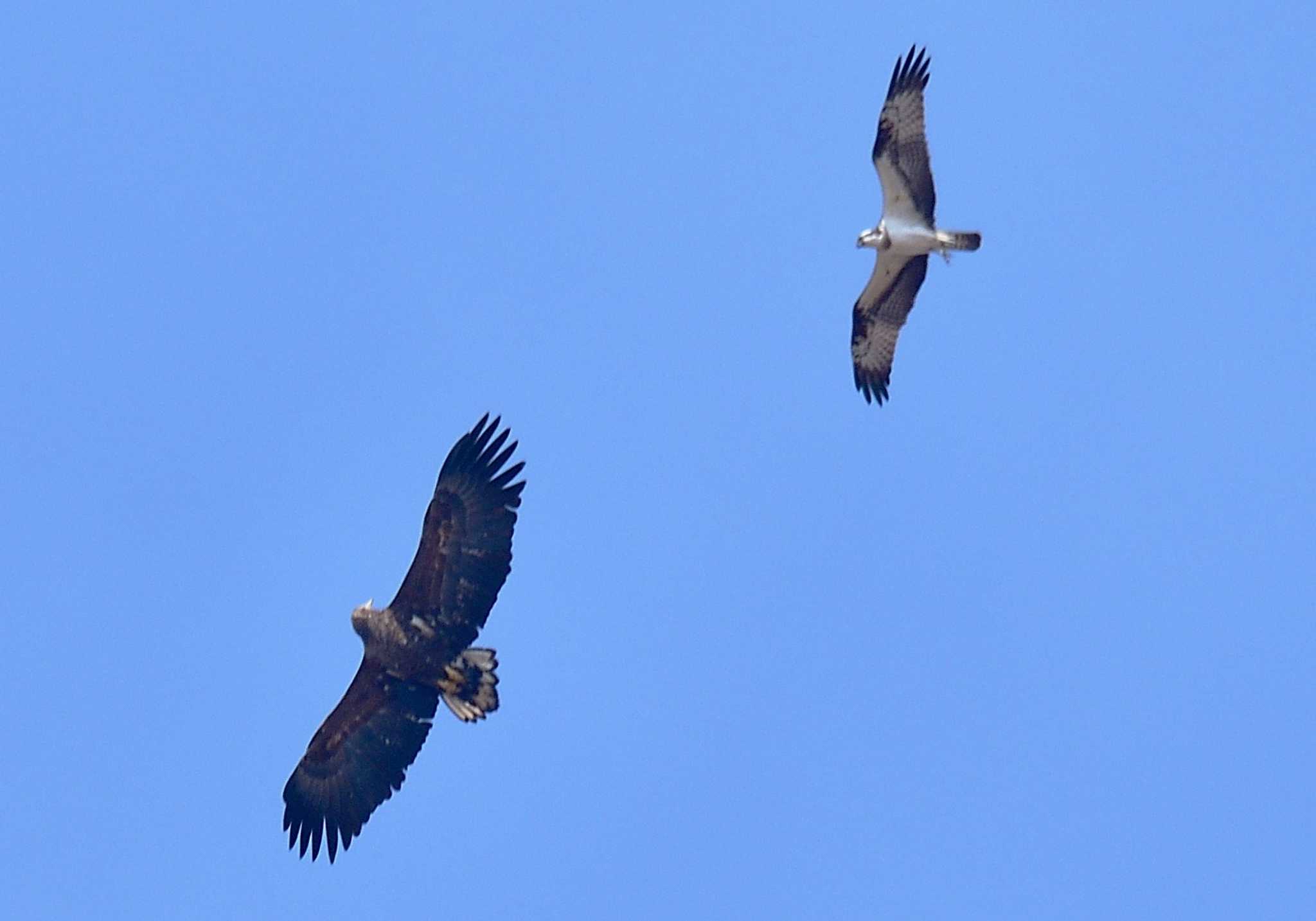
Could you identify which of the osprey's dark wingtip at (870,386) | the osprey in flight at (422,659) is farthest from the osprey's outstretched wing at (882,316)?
the osprey in flight at (422,659)

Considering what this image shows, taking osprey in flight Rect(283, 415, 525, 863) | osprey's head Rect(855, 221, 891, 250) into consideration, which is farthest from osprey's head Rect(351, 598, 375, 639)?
osprey's head Rect(855, 221, 891, 250)

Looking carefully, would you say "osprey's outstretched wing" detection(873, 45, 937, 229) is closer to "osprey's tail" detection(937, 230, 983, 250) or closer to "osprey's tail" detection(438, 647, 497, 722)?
"osprey's tail" detection(937, 230, 983, 250)

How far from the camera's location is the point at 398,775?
19.5m

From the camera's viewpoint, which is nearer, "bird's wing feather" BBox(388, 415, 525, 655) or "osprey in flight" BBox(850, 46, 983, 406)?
"bird's wing feather" BBox(388, 415, 525, 655)

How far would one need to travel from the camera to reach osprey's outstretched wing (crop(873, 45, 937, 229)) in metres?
21.3

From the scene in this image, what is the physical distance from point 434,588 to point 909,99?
26.2 feet

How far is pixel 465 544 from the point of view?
18.4m

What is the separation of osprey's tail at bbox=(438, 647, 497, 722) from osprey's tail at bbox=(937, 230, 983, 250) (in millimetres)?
7251

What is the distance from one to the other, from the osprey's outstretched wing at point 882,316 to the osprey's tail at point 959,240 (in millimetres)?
705

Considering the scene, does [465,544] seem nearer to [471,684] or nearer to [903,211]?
[471,684]

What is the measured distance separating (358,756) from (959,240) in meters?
8.95

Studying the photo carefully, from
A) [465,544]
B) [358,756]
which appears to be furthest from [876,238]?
[358,756]

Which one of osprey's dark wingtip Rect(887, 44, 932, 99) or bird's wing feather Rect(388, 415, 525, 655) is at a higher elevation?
osprey's dark wingtip Rect(887, 44, 932, 99)

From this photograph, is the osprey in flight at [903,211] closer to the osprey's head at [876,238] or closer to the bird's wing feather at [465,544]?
the osprey's head at [876,238]
